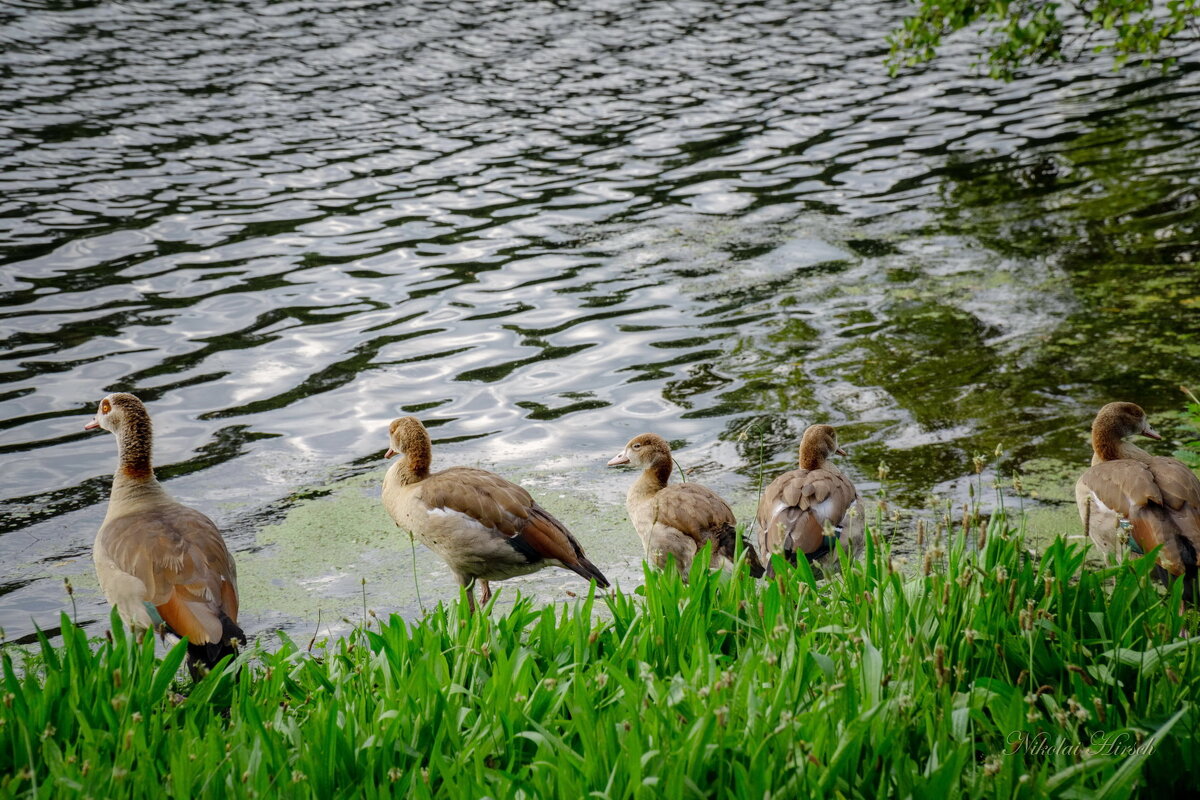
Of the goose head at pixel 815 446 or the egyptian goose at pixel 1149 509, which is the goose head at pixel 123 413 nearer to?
the goose head at pixel 815 446

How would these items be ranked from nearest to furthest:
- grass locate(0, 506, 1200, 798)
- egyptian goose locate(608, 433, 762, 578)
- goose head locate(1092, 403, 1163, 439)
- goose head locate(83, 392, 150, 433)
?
grass locate(0, 506, 1200, 798)
egyptian goose locate(608, 433, 762, 578)
goose head locate(83, 392, 150, 433)
goose head locate(1092, 403, 1163, 439)

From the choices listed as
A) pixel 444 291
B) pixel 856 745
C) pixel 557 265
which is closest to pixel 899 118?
pixel 557 265

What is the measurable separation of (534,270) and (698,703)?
9.93m

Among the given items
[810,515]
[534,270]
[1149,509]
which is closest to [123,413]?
[810,515]

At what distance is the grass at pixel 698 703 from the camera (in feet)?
12.7

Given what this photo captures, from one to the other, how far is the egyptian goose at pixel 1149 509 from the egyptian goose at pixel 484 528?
2.75 metres

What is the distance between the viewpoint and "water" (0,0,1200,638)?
29.2ft

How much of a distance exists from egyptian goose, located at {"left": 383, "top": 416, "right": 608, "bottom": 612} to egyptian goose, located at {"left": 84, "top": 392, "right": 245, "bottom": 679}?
1.26 m

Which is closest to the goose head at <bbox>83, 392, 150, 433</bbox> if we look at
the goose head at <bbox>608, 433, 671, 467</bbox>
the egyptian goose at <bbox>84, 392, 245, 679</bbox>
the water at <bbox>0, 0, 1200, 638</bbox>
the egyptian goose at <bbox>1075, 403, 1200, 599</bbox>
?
the egyptian goose at <bbox>84, 392, 245, 679</bbox>

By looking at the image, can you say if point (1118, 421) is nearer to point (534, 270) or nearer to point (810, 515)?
point (810, 515)

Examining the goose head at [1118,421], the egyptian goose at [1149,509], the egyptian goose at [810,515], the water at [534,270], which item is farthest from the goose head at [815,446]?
the goose head at [1118,421]

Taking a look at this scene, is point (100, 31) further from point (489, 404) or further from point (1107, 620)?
point (1107, 620)

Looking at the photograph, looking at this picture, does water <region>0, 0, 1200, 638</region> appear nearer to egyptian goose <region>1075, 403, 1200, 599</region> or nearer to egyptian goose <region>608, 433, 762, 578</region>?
egyptian goose <region>608, 433, 762, 578</region>

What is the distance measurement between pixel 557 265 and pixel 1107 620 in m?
9.54
